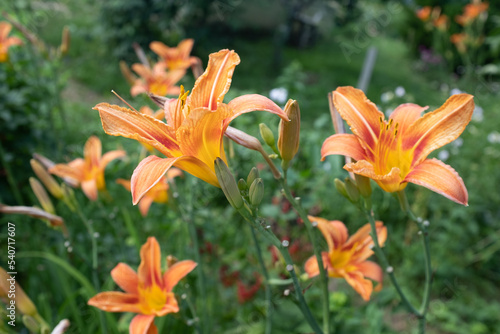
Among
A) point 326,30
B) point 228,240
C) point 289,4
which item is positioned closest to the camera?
point 228,240

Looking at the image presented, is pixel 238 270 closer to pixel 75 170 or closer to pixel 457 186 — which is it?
pixel 75 170

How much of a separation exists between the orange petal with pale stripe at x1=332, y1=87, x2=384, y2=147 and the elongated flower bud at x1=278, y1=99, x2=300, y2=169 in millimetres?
109

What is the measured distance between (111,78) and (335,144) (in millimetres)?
6060

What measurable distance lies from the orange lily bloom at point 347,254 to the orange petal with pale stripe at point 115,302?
1.51ft

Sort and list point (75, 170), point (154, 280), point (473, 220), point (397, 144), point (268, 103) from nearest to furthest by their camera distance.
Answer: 1. point (268, 103)
2. point (397, 144)
3. point (154, 280)
4. point (75, 170)
5. point (473, 220)

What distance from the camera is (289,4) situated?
7.12 meters

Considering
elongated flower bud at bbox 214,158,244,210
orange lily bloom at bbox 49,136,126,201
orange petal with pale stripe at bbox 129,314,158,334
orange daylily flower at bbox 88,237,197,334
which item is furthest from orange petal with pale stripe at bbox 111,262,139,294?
elongated flower bud at bbox 214,158,244,210

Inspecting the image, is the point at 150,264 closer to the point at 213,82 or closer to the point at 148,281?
the point at 148,281

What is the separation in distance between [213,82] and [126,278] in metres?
0.60

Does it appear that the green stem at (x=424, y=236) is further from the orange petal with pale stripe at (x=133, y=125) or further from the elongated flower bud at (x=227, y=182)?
the orange petal with pale stripe at (x=133, y=125)

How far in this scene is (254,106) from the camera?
27.2 inches

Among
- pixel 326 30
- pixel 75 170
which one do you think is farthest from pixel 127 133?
pixel 326 30

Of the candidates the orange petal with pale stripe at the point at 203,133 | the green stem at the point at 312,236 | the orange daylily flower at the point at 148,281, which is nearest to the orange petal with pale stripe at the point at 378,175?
the green stem at the point at 312,236

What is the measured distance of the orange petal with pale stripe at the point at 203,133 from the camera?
2.27 ft
